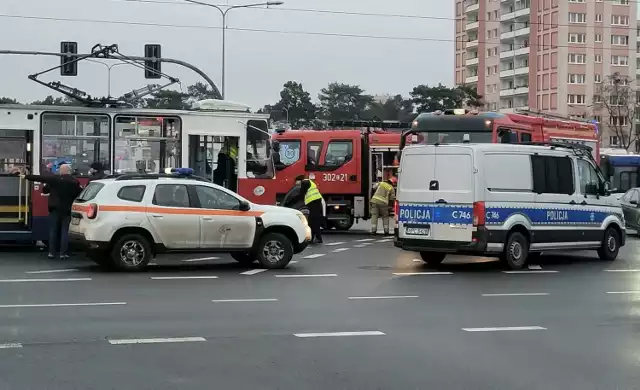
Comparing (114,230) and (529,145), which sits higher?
(529,145)

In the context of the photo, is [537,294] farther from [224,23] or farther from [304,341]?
[224,23]

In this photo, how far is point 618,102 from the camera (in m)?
80.1

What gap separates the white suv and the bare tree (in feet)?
224

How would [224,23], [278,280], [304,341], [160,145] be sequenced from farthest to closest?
[224,23]
[160,145]
[278,280]
[304,341]

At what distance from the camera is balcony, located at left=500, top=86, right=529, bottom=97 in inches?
3807

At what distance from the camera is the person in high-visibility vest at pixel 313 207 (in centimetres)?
2091

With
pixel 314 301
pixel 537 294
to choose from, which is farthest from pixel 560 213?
pixel 314 301

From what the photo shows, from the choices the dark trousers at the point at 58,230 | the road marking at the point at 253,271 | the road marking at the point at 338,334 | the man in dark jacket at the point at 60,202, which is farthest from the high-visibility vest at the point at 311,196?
the road marking at the point at 338,334

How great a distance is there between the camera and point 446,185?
15.7 metres

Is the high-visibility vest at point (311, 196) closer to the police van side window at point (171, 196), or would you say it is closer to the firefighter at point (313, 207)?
the firefighter at point (313, 207)

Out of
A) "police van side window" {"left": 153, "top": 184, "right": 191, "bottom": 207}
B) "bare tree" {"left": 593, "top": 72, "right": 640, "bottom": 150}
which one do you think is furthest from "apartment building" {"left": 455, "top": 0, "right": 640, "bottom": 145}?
"police van side window" {"left": 153, "top": 184, "right": 191, "bottom": 207}

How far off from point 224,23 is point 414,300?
28701 mm

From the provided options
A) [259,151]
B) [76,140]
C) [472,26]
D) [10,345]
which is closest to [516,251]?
[259,151]

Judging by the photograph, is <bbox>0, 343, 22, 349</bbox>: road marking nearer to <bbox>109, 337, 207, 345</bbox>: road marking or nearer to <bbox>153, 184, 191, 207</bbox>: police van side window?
<bbox>109, 337, 207, 345</bbox>: road marking
